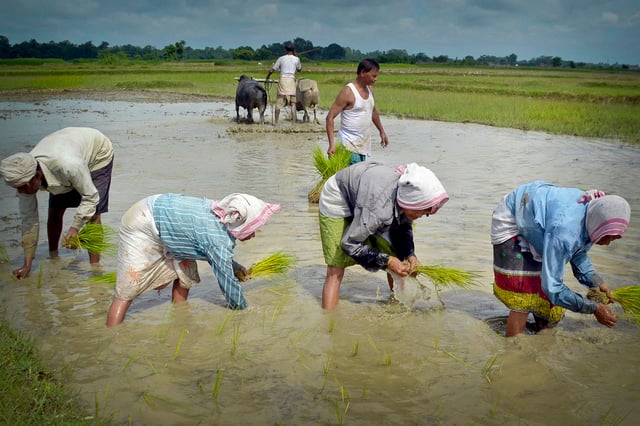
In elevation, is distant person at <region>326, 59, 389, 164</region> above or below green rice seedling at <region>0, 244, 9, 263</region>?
above

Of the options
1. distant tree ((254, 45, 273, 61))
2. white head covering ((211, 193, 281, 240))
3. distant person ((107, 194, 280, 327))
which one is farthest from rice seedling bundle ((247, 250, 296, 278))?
distant tree ((254, 45, 273, 61))

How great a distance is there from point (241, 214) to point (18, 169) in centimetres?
158

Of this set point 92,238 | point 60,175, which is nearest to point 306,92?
point 92,238

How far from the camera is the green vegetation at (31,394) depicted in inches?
102

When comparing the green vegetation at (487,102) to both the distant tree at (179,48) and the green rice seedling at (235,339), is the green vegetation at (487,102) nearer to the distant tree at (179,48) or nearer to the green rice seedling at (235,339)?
the green rice seedling at (235,339)

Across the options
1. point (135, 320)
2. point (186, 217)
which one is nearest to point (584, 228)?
point (186, 217)

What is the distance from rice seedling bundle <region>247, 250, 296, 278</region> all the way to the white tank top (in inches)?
86.0

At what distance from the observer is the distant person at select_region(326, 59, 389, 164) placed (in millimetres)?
5657

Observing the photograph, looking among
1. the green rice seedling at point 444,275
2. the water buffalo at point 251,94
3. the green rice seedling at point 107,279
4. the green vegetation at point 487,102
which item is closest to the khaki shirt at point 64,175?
the green rice seedling at point 107,279

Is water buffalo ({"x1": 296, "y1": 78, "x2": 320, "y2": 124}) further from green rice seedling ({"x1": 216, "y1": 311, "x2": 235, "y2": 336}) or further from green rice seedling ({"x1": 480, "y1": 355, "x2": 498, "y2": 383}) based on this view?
green rice seedling ({"x1": 480, "y1": 355, "x2": 498, "y2": 383})

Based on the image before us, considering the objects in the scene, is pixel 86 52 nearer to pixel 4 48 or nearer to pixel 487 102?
pixel 4 48

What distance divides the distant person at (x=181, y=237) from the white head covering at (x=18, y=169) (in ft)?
2.68

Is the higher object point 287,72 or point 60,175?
point 287,72

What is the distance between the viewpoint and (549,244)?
9.78ft
